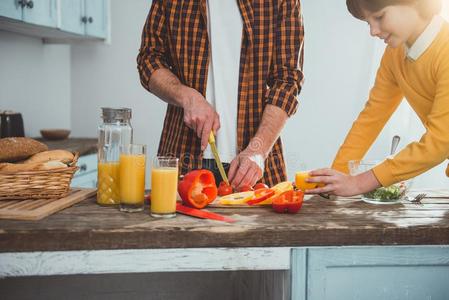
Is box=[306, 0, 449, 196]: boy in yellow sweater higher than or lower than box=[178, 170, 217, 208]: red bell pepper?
higher

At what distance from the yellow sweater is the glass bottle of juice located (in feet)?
2.33

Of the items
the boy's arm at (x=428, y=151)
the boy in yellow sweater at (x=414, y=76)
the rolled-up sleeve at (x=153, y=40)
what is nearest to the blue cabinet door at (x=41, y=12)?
the rolled-up sleeve at (x=153, y=40)

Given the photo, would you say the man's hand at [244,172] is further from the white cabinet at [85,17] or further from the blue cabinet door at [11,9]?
the white cabinet at [85,17]

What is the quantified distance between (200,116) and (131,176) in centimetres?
42

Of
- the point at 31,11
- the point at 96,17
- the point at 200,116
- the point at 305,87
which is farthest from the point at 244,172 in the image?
the point at 305,87

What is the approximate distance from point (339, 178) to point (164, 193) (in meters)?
0.51

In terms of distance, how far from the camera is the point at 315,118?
14.3 feet

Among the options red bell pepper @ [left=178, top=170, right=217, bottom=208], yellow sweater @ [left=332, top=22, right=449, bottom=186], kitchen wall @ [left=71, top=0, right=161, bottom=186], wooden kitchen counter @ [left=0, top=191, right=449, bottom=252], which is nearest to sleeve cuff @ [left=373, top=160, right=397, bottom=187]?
yellow sweater @ [left=332, top=22, right=449, bottom=186]

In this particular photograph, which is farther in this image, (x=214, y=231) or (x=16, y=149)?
(x=16, y=149)

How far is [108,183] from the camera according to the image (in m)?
1.47

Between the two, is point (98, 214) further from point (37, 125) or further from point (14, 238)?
point (37, 125)

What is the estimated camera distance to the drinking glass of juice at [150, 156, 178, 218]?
1320 mm

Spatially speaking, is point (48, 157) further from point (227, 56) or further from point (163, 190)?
point (227, 56)

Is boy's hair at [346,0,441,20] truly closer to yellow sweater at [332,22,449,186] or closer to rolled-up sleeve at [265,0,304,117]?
yellow sweater at [332,22,449,186]
